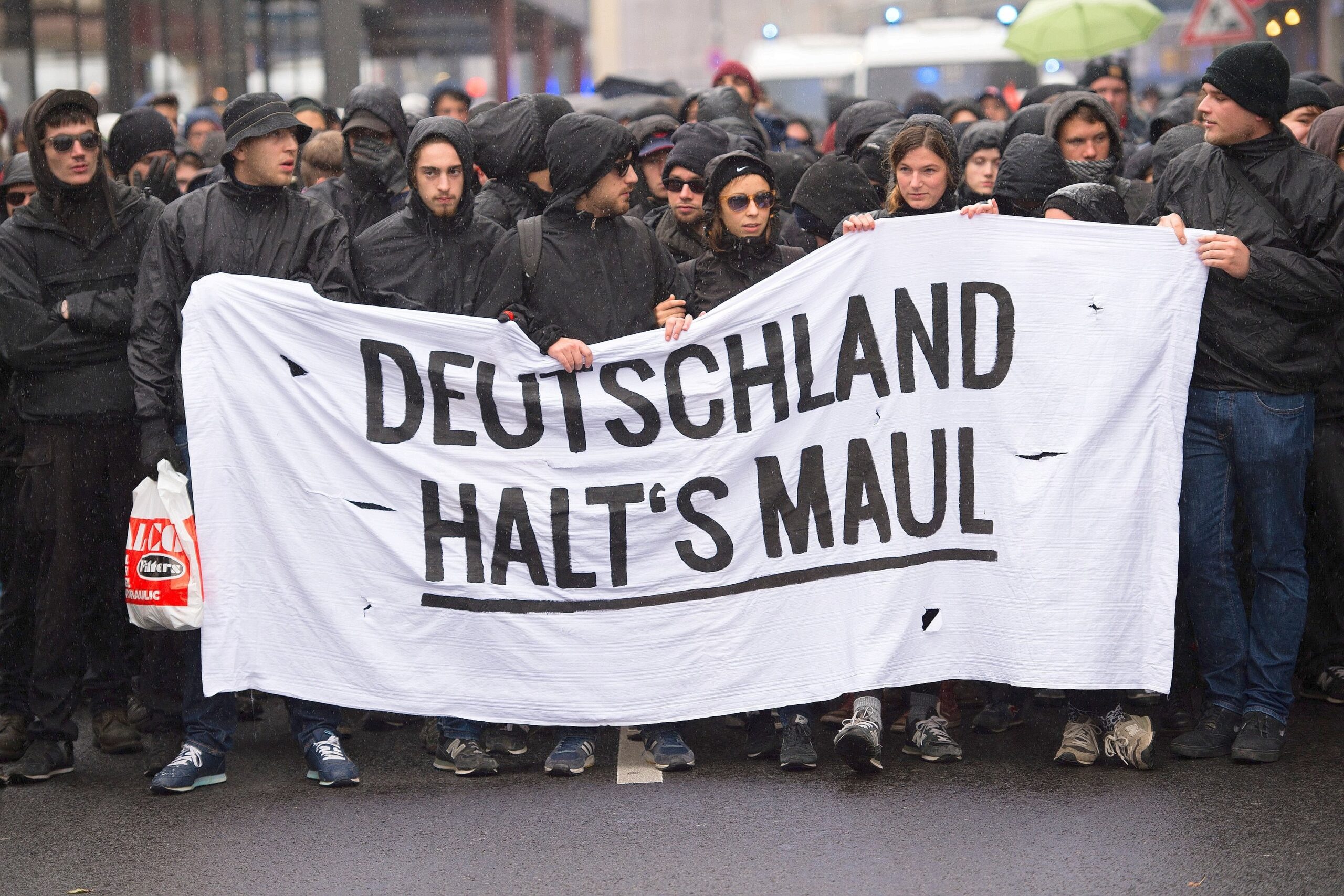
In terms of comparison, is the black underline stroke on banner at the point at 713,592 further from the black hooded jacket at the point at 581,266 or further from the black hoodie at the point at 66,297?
the black hoodie at the point at 66,297

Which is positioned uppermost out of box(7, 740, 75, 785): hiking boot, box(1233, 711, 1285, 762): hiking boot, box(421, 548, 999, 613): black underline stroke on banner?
box(421, 548, 999, 613): black underline stroke on banner

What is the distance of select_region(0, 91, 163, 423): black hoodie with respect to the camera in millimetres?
5617

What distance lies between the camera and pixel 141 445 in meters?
5.50

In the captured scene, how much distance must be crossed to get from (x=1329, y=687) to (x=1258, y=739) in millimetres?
892

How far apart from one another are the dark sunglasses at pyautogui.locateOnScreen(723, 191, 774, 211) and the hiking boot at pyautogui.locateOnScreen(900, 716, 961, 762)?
6.09 feet

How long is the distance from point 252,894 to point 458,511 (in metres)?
1.55

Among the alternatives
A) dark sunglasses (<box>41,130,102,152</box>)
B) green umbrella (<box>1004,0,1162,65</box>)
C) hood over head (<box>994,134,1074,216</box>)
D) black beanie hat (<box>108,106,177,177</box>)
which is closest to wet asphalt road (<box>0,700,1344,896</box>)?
hood over head (<box>994,134,1074,216</box>)

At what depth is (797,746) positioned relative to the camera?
5469 millimetres

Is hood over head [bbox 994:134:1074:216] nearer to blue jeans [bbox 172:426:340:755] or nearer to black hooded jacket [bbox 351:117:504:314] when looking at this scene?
black hooded jacket [bbox 351:117:504:314]

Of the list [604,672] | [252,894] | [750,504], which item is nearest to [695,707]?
[604,672]

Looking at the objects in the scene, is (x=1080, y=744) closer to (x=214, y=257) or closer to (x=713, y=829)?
(x=713, y=829)

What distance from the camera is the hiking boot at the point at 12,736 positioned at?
570 cm

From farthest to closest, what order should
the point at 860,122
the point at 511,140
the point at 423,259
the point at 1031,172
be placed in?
the point at 860,122 < the point at 511,140 < the point at 1031,172 < the point at 423,259

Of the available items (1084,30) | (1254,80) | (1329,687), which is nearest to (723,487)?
(1254,80)
